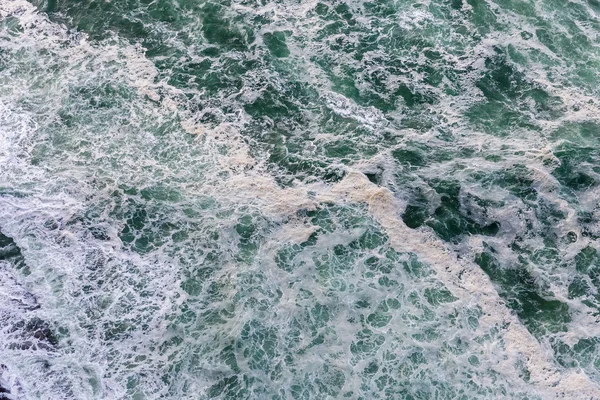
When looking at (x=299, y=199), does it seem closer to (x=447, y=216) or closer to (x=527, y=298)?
(x=447, y=216)

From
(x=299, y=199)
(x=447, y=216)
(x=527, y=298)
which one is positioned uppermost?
(x=447, y=216)

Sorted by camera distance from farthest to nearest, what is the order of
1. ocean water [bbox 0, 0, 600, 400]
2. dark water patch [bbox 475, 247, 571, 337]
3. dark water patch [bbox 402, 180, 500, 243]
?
dark water patch [bbox 402, 180, 500, 243] → dark water patch [bbox 475, 247, 571, 337] → ocean water [bbox 0, 0, 600, 400]

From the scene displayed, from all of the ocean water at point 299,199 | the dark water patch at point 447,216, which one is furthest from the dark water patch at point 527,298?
the dark water patch at point 447,216

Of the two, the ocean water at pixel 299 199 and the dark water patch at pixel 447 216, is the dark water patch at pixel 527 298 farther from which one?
the dark water patch at pixel 447 216

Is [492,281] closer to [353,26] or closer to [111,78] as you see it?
[353,26]

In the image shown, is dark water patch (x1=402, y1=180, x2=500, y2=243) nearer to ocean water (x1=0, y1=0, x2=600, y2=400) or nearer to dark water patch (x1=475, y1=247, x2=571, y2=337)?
ocean water (x1=0, y1=0, x2=600, y2=400)

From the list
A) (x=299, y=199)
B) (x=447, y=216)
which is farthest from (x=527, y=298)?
(x=299, y=199)

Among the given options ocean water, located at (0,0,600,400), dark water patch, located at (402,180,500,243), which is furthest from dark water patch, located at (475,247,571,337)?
dark water patch, located at (402,180,500,243)

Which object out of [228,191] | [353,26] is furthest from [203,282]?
[353,26]
